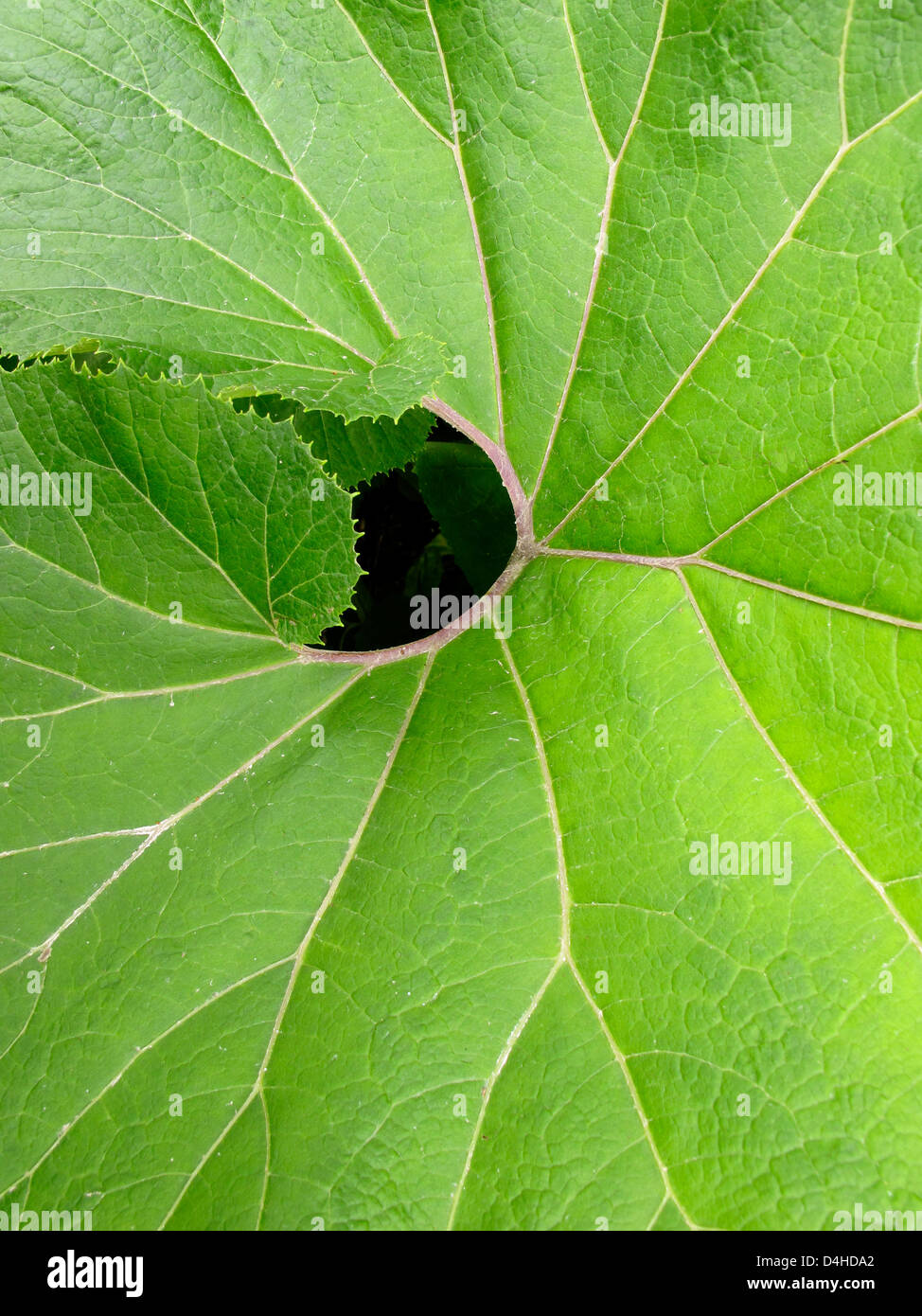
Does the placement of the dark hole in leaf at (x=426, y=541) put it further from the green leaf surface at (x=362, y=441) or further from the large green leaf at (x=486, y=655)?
the large green leaf at (x=486, y=655)

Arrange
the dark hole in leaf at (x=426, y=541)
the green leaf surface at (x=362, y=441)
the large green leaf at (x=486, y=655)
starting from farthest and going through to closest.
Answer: the dark hole in leaf at (x=426, y=541) → the green leaf surface at (x=362, y=441) → the large green leaf at (x=486, y=655)

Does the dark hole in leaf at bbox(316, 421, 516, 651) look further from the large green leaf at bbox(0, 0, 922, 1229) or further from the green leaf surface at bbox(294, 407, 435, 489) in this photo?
the large green leaf at bbox(0, 0, 922, 1229)

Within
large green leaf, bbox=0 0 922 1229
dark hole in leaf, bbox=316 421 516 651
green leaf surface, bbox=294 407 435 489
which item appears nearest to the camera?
large green leaf, bbox=0 0 922 1229

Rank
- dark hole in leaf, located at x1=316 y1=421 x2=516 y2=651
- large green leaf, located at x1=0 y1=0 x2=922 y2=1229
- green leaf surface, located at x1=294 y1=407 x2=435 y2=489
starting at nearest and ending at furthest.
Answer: large green leaf, located at x1=0 y1=0 x2=922 y2=1229
green leaf surface, located at x1=294 y1=407 x2=435 y2=489
dark hole in leaf, located at x1=316 y1=421 x2=516 y2=651

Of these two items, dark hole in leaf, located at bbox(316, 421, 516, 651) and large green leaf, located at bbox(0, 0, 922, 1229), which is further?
dark hole in leaf, located at bbox(316, 421, 516, 651)

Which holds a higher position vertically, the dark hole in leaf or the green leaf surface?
the green leaf surface

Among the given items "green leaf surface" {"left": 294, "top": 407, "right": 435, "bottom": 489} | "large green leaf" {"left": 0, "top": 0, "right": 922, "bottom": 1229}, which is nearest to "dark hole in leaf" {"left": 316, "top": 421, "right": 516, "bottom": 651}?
"green leaf surface" {"left": 294, "top": 407, "right": 435, "bottom": 489}

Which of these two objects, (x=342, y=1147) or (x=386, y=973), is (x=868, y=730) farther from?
(x=342, y=1147)

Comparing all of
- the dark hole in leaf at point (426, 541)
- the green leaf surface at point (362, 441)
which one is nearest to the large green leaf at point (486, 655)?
the green leaf surface at point (362, 441)

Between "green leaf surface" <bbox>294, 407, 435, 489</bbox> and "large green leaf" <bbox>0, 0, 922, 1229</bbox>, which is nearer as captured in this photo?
"large green leaf" <bbox>0, 0, 922, 1229</bbox>
